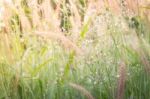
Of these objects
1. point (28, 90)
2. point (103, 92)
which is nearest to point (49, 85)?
point (28, 90)

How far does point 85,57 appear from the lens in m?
3.06

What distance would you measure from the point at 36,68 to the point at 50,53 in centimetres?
28

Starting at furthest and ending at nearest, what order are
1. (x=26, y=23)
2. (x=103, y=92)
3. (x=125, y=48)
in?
(x=26, y=23)
(x=125, y=48)
(x=103, y=92)

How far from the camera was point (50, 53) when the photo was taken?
3.43 meters

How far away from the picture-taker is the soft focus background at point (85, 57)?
9.97 ft

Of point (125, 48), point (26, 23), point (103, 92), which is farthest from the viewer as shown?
point (26, 23)

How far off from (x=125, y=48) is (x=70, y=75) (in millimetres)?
409

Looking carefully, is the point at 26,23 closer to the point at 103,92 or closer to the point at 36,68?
the point at 36,68

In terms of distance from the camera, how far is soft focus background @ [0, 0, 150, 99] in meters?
3.04

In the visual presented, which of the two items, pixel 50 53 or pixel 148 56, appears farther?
pixel 50 53

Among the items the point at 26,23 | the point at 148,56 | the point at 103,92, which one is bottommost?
the point at 103,92

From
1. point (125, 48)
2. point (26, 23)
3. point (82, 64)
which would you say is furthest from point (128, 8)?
point (26, 23)

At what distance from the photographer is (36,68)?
3.19 metres

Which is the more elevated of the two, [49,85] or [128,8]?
[128,8]
